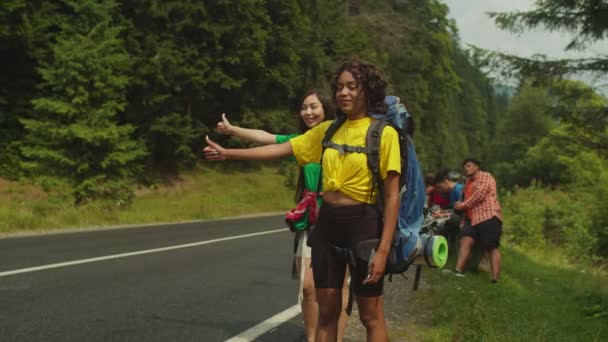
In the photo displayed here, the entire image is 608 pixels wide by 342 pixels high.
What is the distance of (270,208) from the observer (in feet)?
94.5

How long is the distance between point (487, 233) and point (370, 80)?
581 cm

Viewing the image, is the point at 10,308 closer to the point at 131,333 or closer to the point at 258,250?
the point at 131,333

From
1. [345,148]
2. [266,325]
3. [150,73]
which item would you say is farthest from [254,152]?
[150,73]

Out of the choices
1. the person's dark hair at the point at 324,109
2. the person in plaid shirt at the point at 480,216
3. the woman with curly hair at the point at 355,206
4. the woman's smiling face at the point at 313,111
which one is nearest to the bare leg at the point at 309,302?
the person's dark hair at the point at 324,109

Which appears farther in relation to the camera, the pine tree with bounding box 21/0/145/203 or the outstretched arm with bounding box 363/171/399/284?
the pine tree with bounding box 21/0/145/203

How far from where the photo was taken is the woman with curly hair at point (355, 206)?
10.7 ft

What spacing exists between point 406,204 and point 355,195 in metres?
0.30

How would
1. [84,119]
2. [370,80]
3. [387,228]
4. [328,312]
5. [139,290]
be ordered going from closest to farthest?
1. [387,228]
2. [370,80]
3. [328,312]
4. [139,290]
5. [84,119]

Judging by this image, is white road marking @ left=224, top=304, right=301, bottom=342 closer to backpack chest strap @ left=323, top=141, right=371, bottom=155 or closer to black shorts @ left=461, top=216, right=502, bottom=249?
backpack chest strap @ left=323, top=141, right=371, bottom=155

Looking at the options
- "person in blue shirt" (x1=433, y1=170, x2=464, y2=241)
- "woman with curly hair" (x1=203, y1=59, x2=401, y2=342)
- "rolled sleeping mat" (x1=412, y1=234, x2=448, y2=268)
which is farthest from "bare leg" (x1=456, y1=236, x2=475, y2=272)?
"woman with curly hair" (x1=203, y1=59, x2=401, y2=342)

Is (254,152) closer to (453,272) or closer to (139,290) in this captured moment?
(139,290)

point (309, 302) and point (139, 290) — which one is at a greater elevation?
point (309, 302)

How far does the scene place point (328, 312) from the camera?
11.5 feet

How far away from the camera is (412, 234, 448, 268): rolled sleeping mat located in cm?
341
